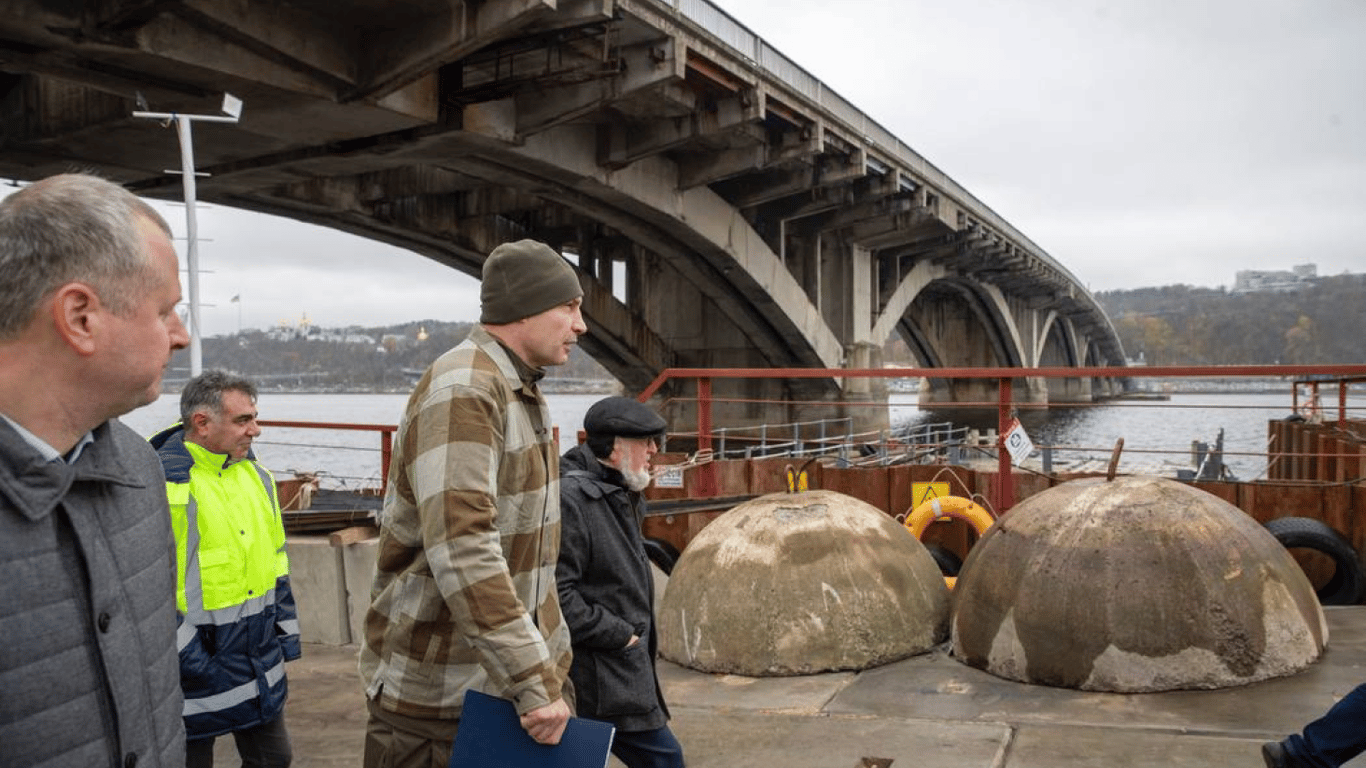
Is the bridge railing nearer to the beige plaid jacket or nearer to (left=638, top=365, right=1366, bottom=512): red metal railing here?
(left=638, top=365, right=1366, bottom=512): red metal railing

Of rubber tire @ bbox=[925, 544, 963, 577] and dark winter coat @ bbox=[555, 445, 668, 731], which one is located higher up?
dark winter coat @ bbox=[555, 445, 668, 731]

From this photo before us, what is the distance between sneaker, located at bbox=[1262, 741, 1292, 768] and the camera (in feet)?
12.7

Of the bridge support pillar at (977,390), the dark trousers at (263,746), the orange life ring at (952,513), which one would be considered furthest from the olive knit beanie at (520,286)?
the bridge support pillar at (977,390)

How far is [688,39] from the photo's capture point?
19344mm

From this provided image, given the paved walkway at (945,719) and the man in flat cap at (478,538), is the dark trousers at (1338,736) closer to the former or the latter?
the paved walkway at (945,719)

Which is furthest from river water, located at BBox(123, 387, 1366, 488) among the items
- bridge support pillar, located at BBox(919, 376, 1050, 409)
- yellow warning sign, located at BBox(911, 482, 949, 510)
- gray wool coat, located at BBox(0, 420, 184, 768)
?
gray wool coat, located at BBox(0, 420, 184, 768)

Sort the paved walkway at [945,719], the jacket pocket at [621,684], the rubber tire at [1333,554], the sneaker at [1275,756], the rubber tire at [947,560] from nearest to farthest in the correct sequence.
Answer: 1. the jacket pocket at [621,684]
2. the sneaker at [1275,756]
3. the paved walkway at [945,719]
4. the rubber tire at [1333,554]
5. the rubber tire at [947,560]

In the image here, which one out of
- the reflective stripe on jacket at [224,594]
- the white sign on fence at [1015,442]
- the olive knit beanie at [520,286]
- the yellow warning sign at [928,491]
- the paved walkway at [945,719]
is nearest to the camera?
the olive knit beanie at [520,286]

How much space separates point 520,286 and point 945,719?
11.0 feet

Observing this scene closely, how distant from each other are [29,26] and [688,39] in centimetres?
1068

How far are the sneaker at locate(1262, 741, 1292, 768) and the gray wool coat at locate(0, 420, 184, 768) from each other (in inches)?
150

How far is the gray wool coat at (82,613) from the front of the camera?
153 centimetres

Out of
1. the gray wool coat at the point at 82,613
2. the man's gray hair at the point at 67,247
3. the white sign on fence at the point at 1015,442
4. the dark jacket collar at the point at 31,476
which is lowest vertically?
the white sign on fence at the point at 1015,442

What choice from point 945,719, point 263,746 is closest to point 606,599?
point 263,746
